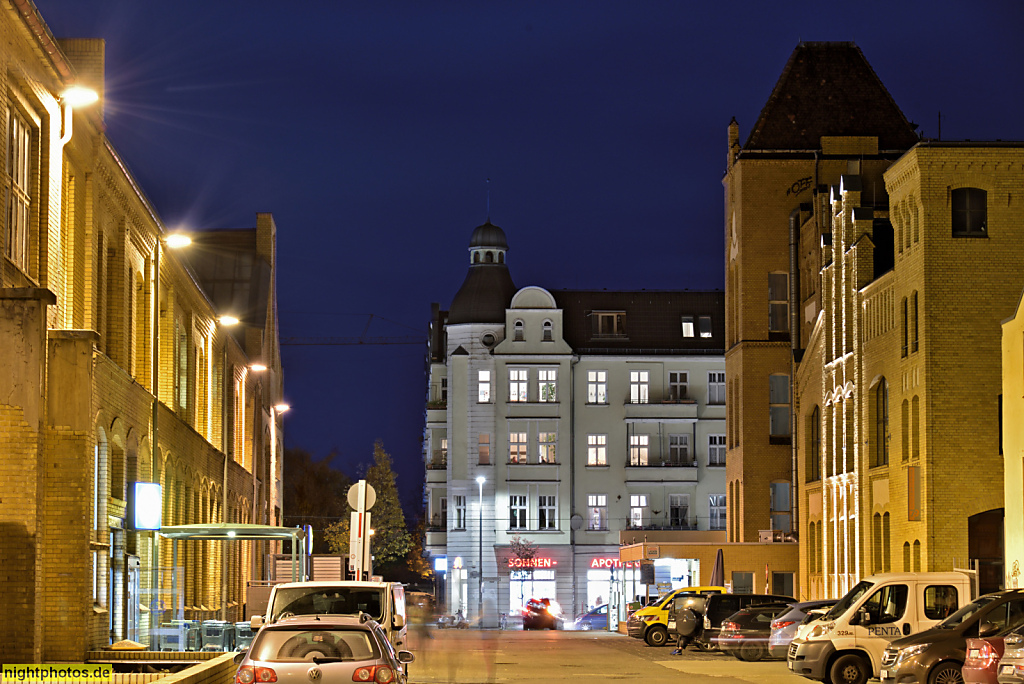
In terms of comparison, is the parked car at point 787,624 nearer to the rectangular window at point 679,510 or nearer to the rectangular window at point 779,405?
the rectangular window at point 779,405

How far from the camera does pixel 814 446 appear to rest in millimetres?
56625

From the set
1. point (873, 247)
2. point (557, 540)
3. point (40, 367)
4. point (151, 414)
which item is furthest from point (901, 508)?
point (557, 540)

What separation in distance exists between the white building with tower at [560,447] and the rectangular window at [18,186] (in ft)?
188

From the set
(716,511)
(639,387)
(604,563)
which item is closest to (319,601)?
(604,563)

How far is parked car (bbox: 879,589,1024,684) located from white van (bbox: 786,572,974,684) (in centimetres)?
354

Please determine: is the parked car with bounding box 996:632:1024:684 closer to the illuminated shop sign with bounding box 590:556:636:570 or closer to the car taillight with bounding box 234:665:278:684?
the car taillight with bounding box 234:665:278:684

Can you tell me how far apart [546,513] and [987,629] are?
2372 inches

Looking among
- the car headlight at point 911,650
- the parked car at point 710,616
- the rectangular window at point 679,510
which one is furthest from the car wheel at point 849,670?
the rectangular window at point 679,510

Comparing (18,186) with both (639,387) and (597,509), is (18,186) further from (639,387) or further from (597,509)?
(639,387)

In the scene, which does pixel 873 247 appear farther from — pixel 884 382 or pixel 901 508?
pixel 901 508

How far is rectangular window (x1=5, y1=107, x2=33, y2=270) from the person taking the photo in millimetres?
23672

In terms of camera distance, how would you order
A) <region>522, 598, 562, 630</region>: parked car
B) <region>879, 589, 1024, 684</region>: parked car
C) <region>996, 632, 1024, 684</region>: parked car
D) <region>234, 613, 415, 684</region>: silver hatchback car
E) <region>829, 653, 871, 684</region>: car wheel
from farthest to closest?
<region>522, 598, 562, 630</region>: parked car
<region>829, 653, 871, 684</region>: car wheel
<region>879, 589, 1024, 684</region>: parked car
<region>996, 632, 1024, 684</region>: parked car
<region>234, 613, 415, 684</region>: silver hatchback car

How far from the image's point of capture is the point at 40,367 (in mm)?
22047

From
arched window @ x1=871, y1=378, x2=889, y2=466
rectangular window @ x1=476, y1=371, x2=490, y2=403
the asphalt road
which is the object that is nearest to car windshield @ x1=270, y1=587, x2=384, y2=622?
the asphalt road
